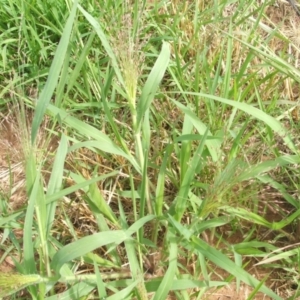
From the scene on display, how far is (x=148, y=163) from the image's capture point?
140cm

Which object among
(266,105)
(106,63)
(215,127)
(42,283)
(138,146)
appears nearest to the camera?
(42,283)

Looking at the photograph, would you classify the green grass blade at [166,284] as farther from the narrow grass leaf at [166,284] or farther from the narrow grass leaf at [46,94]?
the narrow grass leaf at [46,94]

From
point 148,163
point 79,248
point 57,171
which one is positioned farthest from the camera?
point 148,163

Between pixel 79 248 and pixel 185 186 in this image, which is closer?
pixel 79 248

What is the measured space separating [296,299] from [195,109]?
0.58 metres

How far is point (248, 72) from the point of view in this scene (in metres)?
1.67

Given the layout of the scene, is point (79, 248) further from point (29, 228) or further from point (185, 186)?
point (185, 186)

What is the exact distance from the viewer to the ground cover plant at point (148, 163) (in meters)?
1.08

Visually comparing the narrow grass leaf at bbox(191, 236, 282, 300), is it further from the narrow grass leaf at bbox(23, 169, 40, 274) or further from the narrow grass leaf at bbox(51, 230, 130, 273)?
the narrow grass leaf at bbox(23, 169, 40, 274)

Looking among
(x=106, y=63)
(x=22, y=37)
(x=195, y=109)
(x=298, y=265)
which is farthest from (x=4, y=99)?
(x=298, y=265)

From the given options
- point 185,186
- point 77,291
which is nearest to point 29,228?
point 77,291

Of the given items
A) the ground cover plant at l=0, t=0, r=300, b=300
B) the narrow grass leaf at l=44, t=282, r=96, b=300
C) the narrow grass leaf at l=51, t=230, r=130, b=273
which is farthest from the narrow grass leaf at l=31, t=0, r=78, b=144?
the narrow grass leaf at l=44, t=282, r=96, b=300

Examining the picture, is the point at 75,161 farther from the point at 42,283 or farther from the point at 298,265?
the point at 298,265

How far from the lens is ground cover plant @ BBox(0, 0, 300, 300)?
3.54ft
